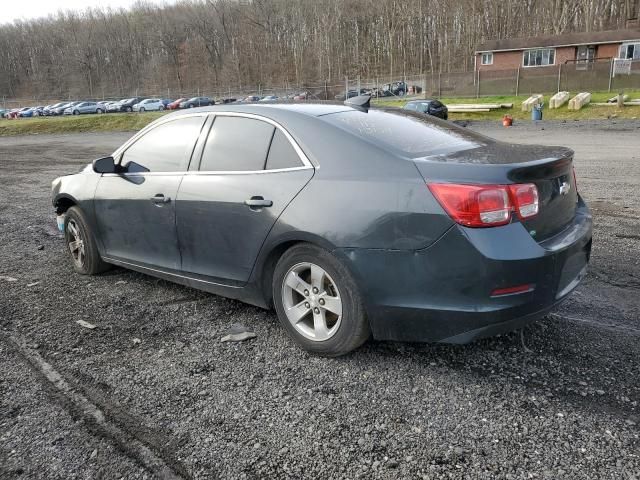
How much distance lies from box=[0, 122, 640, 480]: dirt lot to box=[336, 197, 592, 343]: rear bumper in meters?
0.39

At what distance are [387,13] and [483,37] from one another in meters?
19.8

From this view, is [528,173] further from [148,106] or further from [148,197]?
[148,106]

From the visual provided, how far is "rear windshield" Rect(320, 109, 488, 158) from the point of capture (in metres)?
3.33

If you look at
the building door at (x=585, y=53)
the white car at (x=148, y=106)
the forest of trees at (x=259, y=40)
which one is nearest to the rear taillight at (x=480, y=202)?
the building door at (x=585, y=53)

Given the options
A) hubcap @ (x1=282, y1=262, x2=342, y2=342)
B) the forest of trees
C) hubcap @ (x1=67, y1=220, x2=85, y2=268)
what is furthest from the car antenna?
the forest of trees

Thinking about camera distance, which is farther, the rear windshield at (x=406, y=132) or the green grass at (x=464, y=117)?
the green grass at (x=464, y=117)

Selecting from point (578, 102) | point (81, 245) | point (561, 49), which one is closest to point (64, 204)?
point (81, 245)

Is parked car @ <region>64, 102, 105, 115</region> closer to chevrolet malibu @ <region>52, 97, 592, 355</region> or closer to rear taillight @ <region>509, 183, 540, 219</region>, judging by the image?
chevrolet malibu @ <region>52, 97, 592, 355</region>

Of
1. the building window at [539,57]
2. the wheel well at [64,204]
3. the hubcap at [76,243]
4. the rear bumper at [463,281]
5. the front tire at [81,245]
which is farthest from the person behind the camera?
the building window at [539,57]

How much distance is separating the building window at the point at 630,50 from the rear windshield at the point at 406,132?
44.9m

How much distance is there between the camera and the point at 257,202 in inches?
139

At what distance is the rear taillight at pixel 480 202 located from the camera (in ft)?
9.14

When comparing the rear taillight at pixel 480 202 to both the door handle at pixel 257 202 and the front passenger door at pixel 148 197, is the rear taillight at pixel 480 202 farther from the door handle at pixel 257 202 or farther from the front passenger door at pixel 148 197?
the front passenger door at pixel 148 197

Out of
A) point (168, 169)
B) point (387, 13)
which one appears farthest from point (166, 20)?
point (168, 169)
